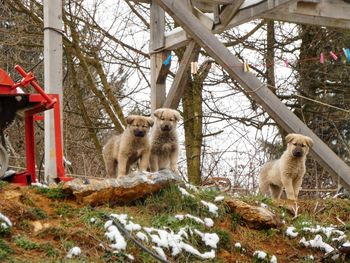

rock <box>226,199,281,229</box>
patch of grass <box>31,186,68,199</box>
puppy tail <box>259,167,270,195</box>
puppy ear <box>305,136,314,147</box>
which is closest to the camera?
patch of grass <box>31,186,68,199</box>

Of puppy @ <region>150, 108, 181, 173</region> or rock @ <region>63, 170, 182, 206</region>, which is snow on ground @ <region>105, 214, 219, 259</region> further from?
puppy @ <region>150, 108, 181, 173</region>

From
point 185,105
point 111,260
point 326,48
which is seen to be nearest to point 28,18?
point 185,105

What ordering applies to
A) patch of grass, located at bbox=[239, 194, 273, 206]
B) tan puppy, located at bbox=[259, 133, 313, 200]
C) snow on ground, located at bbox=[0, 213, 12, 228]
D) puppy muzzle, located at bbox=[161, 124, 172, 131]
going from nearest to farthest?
snow on ground, located at bbox=[0, 213, 12, 228], patch of grass, located at bbox=[239, 194, 273, 206], puppy muzzle, located at bbox=[161, 124, 172, 131], tan puppy, located at bbox=[259, 133, 313, 200]

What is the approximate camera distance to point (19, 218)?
19.0ft

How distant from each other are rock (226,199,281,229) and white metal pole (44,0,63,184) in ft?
7.84

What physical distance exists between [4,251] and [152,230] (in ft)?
4.54

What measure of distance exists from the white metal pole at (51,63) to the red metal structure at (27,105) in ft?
0.78

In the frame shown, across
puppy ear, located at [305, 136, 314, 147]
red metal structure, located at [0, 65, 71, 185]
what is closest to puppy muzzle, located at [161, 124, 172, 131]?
red metal structure, located at [0, 65, 71, 185]

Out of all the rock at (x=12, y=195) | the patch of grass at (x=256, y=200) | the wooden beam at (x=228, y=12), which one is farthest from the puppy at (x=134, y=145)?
the rock at (x=12, y=195)

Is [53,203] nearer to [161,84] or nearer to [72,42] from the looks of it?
[161,84]

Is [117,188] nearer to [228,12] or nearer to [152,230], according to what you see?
[152,230]

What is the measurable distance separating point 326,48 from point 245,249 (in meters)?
9.79

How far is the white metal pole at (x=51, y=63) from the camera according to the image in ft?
26.6

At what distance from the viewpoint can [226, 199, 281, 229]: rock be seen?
683 centimetres
